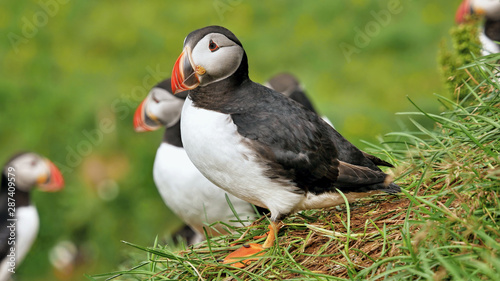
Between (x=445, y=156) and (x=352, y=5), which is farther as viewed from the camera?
(x=352, y=5)

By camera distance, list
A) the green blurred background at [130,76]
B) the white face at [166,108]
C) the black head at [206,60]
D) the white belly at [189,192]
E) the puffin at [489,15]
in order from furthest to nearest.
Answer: the green blurred background at [130,76] → the puffin at [489,15] → the white face at [166,108] → the white belly at [189,192] → the black head at [206,60]

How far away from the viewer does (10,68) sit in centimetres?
803

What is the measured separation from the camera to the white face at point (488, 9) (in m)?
5.66

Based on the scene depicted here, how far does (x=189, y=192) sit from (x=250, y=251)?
5.81 feet

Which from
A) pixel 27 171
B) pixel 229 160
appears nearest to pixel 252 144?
pixel 229 160

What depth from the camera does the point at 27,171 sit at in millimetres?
6051

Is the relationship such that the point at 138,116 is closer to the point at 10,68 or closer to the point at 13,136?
the point at 13,136

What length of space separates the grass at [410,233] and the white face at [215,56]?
0.73 m

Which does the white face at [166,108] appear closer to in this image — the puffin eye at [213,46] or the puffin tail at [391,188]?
the puffin eye at [213,46]

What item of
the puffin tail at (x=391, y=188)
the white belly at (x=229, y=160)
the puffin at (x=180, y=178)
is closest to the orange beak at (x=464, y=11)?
the puffin at (x=180, y=178)

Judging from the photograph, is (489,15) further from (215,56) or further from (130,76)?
(130,76)

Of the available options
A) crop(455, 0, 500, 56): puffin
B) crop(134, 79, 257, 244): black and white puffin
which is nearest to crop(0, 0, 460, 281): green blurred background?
crop(455, 0, 500, 56): puffin

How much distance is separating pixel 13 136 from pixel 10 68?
108cm

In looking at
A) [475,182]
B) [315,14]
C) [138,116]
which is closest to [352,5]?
[315,14]
